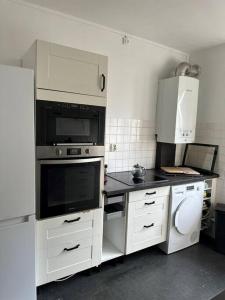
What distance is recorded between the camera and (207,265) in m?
2.36

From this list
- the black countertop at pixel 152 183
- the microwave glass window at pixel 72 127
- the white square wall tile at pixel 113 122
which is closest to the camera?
the microwave glass window at pixel 72 127

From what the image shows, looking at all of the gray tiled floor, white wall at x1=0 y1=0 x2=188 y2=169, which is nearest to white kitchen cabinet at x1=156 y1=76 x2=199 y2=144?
white wall at x1=0 y1=0 x2=188 y2=169

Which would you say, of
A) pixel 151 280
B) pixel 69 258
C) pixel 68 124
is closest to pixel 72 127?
A: pixel 68 124

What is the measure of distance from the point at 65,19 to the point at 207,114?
211cm

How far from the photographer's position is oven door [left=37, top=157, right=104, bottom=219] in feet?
5.54

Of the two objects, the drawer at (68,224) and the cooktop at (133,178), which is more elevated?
the cooktop at (133,178)

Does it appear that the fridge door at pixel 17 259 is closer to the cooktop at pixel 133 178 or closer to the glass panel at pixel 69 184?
the glass panel at pixel 69 184

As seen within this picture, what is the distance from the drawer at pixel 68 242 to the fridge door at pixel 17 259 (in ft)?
0.61

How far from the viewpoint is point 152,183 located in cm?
226

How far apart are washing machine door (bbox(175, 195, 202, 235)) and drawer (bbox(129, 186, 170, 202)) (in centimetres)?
27

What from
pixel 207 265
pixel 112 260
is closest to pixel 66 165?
pixel 112 260

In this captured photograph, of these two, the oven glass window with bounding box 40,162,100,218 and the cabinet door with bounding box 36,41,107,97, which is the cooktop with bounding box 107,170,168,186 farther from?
the cabinet door with bounding box 36,41,107,97

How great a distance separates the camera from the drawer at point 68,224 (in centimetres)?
175

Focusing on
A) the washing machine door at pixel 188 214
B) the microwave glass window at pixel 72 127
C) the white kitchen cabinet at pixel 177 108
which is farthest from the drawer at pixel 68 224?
the white kitchen cabinet at pixel 177 108
